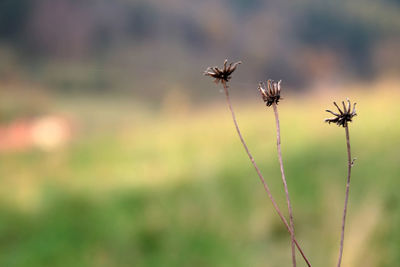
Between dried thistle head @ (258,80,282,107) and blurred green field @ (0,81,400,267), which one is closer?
dried thistle head @ (258,80,282,107)

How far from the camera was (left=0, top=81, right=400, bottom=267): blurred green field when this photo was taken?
244cm

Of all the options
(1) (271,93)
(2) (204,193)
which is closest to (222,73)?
(1) (271,93)

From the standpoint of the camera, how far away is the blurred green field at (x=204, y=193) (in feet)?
7.99

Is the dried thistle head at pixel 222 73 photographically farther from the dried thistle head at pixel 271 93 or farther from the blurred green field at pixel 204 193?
the blurred green field at pixel 204 193

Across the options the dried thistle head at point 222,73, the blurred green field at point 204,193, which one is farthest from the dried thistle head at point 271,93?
the blurred green field at point 204,193

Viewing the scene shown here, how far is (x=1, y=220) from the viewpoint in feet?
10.2

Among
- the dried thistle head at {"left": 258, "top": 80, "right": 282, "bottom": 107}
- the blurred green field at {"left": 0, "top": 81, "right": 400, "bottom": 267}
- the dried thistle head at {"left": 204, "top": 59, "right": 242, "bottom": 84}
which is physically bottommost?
the dried thistle head at {"left": 258, "top": 80, "right": 282, "bottom": 107}

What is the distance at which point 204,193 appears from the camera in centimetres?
311

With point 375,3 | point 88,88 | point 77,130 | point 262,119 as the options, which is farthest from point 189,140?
point 375,3

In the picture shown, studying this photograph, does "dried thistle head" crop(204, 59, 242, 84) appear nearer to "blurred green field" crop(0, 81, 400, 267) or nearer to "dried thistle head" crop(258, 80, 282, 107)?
"dried thistle head" crop(258, 80, 282, 107)

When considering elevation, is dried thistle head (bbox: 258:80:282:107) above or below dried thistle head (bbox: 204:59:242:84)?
below

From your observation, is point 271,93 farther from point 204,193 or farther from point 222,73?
point 204,193

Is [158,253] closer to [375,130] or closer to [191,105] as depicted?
[375,130]

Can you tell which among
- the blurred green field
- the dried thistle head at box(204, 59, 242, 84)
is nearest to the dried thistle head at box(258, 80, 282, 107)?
the dried thistle head at box(204, 59, 242, 84)
